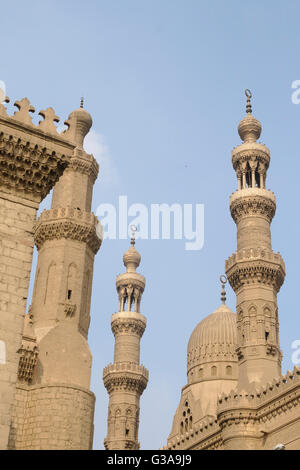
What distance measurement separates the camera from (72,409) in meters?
18.2

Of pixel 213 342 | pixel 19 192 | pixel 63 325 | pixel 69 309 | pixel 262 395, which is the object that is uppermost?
pixel 213 342

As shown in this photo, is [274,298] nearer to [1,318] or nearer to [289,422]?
[289,422]


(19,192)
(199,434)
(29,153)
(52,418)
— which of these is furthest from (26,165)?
(199,434)

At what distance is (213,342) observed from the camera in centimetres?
3644

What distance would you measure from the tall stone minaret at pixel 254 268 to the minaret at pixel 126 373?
38.5ft

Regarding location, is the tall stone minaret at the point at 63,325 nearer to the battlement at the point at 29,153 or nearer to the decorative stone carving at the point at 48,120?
the decorative stone carving at the point at 48,120

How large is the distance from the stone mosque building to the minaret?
11.7 feet

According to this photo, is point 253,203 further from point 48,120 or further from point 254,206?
point 48,120

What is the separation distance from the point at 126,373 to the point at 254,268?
42.1 ft

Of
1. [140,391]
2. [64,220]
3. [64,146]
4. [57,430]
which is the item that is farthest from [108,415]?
[64,146]

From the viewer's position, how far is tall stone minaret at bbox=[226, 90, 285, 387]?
79.8ft

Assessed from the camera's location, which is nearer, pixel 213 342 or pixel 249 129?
pixel 249 129

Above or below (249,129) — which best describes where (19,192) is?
below

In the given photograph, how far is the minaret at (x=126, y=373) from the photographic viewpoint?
35.1 m
